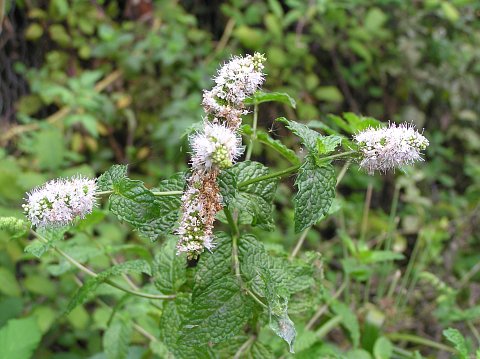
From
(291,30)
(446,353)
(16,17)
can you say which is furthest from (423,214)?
(16,17)

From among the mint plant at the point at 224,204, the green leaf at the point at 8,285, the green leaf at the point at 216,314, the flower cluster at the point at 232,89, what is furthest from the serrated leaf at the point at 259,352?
the green leaf at the point at 8,285

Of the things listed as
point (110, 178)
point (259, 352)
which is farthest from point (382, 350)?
point (110, 178)

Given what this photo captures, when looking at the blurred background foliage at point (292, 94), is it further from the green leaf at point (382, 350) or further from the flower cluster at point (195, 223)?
the flower cluster at point (195, 223)

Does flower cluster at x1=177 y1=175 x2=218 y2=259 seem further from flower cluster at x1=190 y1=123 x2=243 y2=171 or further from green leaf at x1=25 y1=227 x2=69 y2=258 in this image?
green leaf at x1=25 y1=227 x2=69 y2=258

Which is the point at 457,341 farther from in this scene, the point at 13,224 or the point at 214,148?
the point at 13,224

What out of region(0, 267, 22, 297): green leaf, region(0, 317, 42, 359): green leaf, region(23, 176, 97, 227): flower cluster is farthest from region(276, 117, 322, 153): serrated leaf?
region(0, 267, 22, 297): green leaf

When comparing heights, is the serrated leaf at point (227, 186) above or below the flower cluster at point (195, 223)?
above
